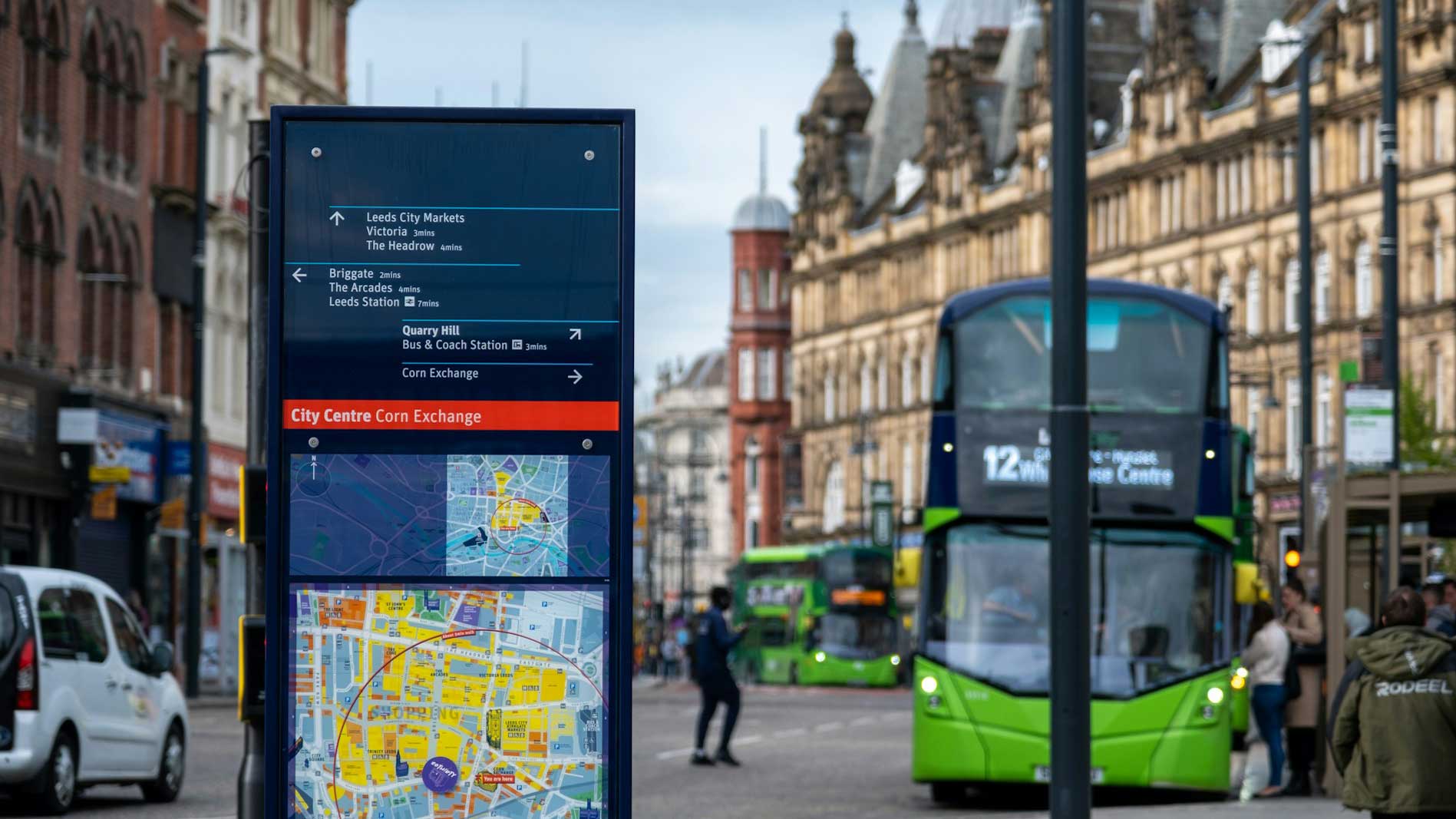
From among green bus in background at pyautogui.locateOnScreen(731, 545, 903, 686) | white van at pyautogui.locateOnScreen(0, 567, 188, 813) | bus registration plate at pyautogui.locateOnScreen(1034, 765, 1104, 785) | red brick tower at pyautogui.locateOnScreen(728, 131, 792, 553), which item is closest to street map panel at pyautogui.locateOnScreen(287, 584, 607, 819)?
white van at pyautogui.locateOnScreen(0, 567, 188, 813)

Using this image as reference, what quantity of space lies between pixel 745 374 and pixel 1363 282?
70.4 m

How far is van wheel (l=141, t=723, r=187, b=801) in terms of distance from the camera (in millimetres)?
22531

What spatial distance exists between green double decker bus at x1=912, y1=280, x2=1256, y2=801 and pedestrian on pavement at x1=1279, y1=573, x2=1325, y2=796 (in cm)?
112

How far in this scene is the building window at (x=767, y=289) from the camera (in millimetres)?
150125

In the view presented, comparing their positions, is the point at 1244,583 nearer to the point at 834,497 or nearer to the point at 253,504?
the point at 253,504

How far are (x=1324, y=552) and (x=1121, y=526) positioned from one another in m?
1.81

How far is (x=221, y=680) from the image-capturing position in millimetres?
54594

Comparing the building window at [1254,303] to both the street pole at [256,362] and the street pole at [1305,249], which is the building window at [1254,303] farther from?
the street pole at [256,362]

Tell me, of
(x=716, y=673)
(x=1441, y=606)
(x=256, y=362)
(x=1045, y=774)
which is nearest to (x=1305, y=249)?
(x=716, y=673)

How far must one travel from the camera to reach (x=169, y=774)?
22.7m

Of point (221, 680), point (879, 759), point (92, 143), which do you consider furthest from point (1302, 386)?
point (221, 680)

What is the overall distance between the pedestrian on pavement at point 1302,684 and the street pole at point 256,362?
47.7 feet

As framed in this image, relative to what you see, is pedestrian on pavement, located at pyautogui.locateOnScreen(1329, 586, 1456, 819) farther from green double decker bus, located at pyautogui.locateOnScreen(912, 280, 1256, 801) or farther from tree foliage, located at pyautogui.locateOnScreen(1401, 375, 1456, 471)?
tree foliage, located at pyautogui.locateOnScreen(1401, 375, 1456, 471)

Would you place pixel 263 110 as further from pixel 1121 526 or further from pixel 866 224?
pixel 866 224
